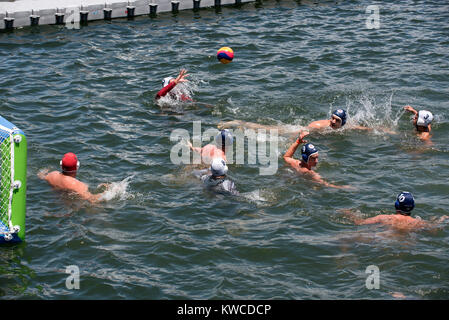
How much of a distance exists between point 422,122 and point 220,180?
6120 mm

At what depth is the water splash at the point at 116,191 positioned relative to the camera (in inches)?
536

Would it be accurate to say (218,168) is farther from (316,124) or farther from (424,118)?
(424,118)

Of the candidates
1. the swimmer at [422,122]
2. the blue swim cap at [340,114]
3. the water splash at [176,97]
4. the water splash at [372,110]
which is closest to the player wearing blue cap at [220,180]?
the blue swim cap at [340,114]

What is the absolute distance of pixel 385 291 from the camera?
10.8m

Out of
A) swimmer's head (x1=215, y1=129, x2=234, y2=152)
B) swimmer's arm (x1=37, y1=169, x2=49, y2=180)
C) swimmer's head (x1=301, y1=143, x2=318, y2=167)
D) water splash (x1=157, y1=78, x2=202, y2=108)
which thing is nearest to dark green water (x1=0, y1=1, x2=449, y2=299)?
swimmer's arm (x1=37, y1=169, x2=49, y2=180)

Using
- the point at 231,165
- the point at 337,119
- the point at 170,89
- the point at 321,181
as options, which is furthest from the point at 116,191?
the point at 337,119

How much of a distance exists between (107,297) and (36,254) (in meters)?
2.01

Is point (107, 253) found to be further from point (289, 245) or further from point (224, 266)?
point (289, 245)

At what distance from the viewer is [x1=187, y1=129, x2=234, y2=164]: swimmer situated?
1445 centimetres

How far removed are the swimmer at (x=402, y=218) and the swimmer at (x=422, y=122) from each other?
427 cm

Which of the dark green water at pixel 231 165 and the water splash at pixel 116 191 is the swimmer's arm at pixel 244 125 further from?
the water splash at pixel 116 191

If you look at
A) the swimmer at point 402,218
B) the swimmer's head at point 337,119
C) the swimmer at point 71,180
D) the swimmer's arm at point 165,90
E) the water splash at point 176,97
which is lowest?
the swimmer at point 402,218
